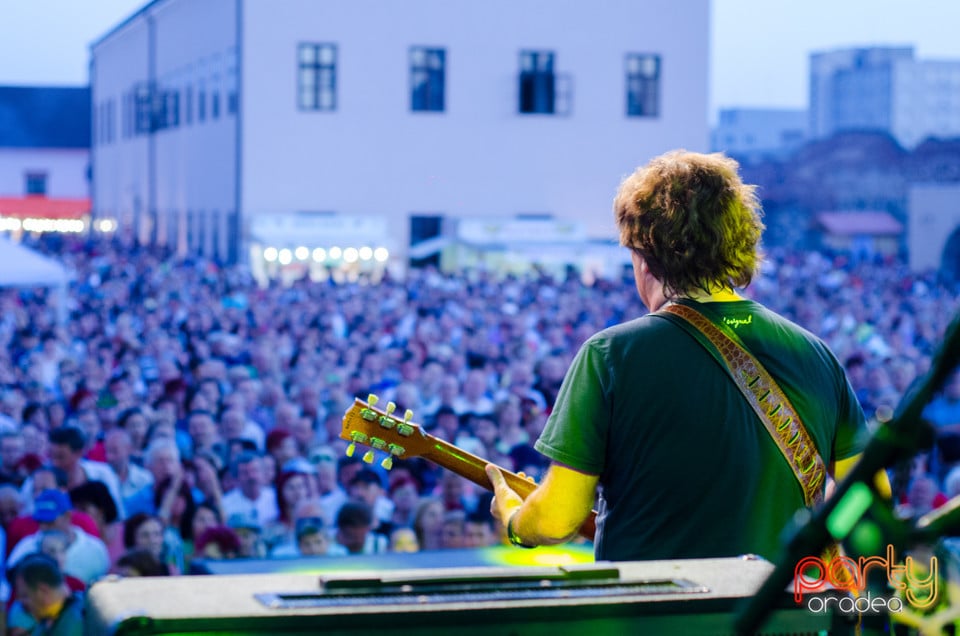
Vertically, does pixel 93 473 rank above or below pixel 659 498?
below

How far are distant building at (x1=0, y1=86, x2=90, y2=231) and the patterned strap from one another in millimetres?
78952

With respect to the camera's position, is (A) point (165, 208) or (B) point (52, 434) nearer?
(B) point (52, 434)

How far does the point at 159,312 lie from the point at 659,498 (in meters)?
20.3

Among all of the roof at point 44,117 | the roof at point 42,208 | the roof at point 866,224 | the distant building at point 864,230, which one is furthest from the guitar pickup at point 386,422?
the roof at point 44,117

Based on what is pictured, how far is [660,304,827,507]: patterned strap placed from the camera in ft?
9.51

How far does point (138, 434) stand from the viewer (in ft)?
33.5

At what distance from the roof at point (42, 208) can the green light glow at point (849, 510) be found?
80.5 m

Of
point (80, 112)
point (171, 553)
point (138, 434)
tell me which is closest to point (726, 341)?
point (171, 553)

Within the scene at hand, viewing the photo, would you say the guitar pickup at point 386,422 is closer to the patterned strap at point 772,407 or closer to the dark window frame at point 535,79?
the patterned strap at point 772,407

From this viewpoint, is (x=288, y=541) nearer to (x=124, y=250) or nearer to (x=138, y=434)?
(x=138, y=434)

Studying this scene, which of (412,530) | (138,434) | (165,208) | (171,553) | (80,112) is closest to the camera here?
(171,553)

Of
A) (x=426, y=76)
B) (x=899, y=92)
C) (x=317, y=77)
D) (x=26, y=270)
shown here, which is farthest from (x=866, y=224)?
(x=26, y=270)

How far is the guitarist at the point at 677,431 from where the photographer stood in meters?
2.84

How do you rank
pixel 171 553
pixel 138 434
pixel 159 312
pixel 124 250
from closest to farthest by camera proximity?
pixel 171 553, pixel 138 434, pixel 159 312, pixel 124 250
